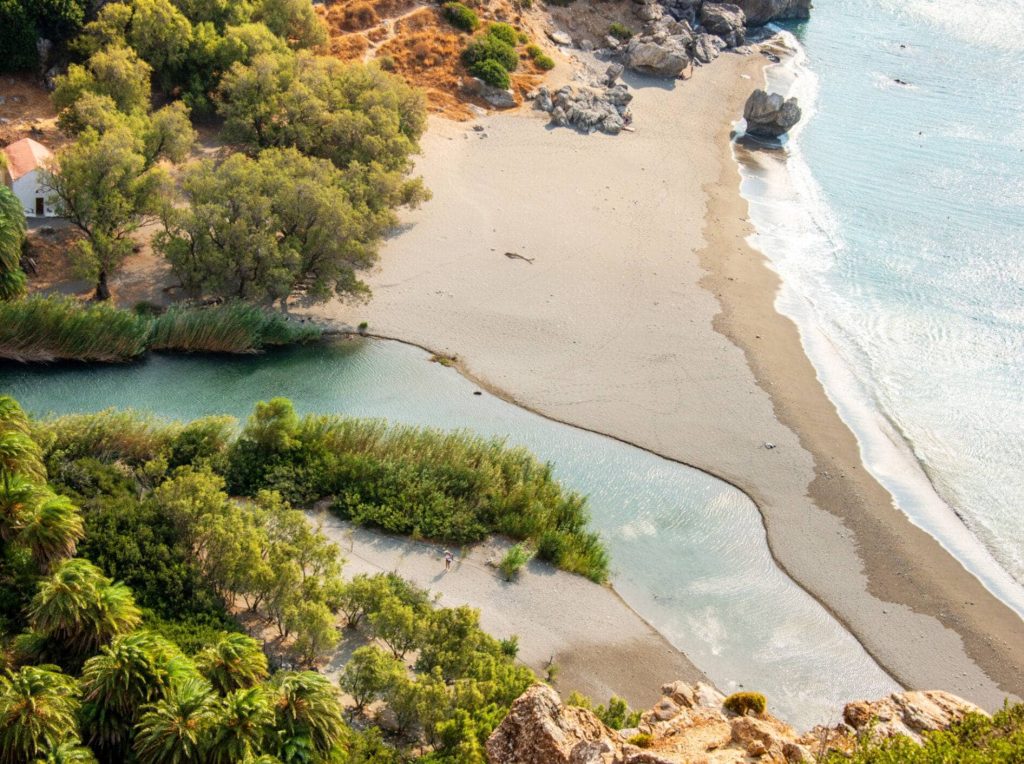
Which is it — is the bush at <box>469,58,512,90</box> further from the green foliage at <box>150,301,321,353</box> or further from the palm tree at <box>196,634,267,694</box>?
the palm tree at <box>196,634,267,694</box>

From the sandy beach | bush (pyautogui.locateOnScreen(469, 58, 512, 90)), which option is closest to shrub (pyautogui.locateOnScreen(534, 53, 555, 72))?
bush (pyautogui.locateOnScreen(469, 58, 512, 90))

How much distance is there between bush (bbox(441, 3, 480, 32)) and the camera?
252 ft

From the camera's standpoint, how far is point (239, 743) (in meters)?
24.0

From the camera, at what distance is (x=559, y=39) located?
8319 centimetres

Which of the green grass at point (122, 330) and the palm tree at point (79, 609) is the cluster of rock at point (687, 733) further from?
the green grass at point (122, 330)

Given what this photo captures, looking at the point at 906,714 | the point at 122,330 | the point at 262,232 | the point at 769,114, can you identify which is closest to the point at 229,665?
the point at 906,714

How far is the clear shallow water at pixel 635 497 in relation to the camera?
34.2 m

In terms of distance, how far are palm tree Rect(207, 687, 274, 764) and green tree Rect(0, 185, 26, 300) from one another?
2731 centimetres

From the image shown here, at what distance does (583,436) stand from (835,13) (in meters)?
87.2

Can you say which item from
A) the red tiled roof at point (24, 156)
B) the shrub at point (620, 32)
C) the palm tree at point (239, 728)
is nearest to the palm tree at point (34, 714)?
the palm tree at point (239, 728)

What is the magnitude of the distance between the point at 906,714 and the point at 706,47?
76643 millimetres

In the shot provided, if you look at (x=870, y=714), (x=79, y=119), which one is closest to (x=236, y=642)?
(x=870, y=714)

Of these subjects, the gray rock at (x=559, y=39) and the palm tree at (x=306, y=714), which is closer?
the palm tree at (x=306, y=714)

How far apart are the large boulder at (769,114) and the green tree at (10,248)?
53706 millimetres
